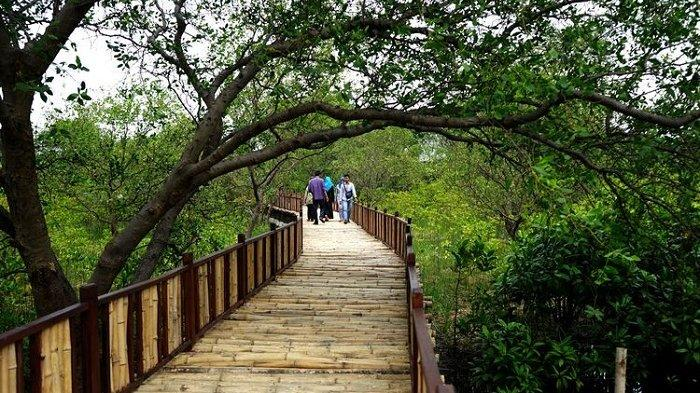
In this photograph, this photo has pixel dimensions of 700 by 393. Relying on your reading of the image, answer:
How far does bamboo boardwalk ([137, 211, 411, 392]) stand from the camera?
612 cm

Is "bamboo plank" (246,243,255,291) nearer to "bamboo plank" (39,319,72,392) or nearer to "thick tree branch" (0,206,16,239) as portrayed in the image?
"thick tree branch" (0,206,16,239)

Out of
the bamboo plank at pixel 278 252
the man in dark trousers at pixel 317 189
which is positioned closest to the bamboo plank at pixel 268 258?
the bamboo plank at pixel 278 252

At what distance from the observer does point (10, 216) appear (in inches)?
311

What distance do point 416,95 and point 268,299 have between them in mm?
4398

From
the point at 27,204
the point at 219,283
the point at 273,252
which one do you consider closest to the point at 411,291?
the point at 219,283

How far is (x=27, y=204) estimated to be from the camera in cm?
740

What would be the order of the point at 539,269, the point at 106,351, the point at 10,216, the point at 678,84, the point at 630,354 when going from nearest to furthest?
the point at 106,351 < the point at 678,84 < the point at 10,216 < the point at 630,354 < the point at 539,269

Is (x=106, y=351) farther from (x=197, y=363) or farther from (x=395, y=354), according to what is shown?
(x=395, y=354)

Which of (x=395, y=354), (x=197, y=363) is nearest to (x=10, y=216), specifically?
(x=197, y=363)

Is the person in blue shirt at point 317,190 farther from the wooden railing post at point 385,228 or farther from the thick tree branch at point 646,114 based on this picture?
the thick tree branch at point 646,114

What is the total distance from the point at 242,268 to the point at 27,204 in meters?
3.33

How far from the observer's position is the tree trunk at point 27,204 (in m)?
7.25

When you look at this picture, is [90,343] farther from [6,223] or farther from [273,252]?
[273,252]

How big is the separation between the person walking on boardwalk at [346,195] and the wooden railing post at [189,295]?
1433 centimetres
